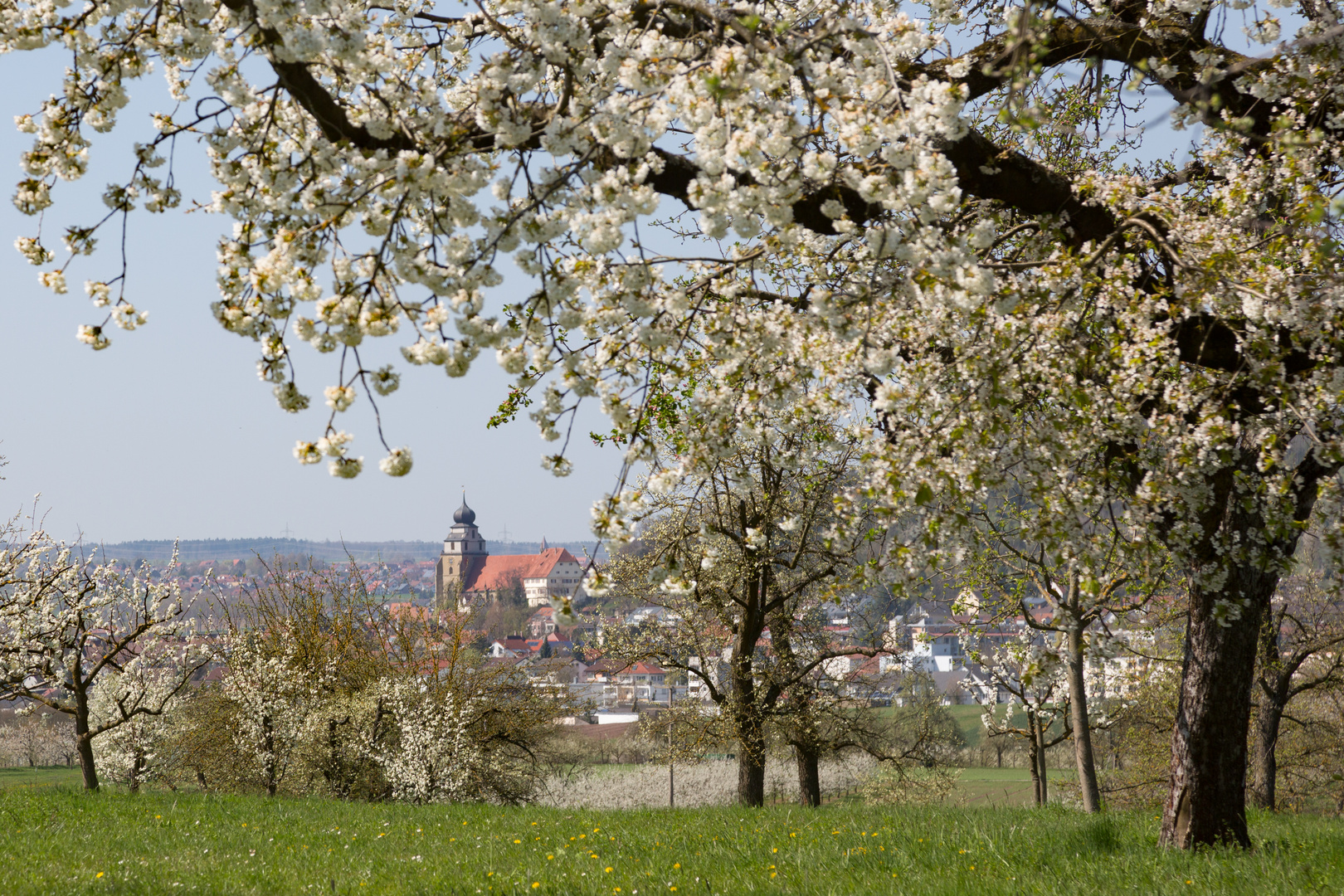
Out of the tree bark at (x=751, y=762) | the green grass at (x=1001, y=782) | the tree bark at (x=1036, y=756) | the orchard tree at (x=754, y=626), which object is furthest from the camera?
the green grass at (x=1001, y=782)

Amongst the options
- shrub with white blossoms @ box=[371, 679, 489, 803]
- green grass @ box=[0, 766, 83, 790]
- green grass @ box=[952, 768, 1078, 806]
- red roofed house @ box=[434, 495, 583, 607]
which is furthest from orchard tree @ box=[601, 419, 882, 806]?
red roofed house @ box=[434, 495, 583, 607]

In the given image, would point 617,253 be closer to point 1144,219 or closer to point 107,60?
point 107,60

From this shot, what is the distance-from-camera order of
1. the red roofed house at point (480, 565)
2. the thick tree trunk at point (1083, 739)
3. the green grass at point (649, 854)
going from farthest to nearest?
the red roofed house at point (480, 565) → the thick tree trunk at point (1083, 739) → the green grass at point (649, 854)

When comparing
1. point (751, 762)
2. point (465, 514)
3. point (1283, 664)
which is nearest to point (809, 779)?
point (751, 762)

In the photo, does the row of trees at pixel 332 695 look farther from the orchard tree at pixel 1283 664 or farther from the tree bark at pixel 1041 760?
the orchard tree at pixel 1283 664

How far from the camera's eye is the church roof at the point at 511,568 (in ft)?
544

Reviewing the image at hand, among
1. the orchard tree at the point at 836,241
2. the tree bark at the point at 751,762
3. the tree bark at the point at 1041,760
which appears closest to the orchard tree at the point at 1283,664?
the tree bark at the point at 1041,760

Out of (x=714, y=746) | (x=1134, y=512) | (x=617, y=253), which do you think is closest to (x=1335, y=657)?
(x=714, y=746)

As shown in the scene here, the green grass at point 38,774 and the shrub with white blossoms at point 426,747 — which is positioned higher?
the shrub with white blossoms at point 426,747

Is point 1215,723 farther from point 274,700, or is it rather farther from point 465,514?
point 465,514

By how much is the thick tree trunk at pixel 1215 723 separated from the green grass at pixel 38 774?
39.4 m

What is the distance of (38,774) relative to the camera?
42031 millimetres

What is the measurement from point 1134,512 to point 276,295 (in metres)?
4.45

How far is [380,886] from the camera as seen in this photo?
5.83m
